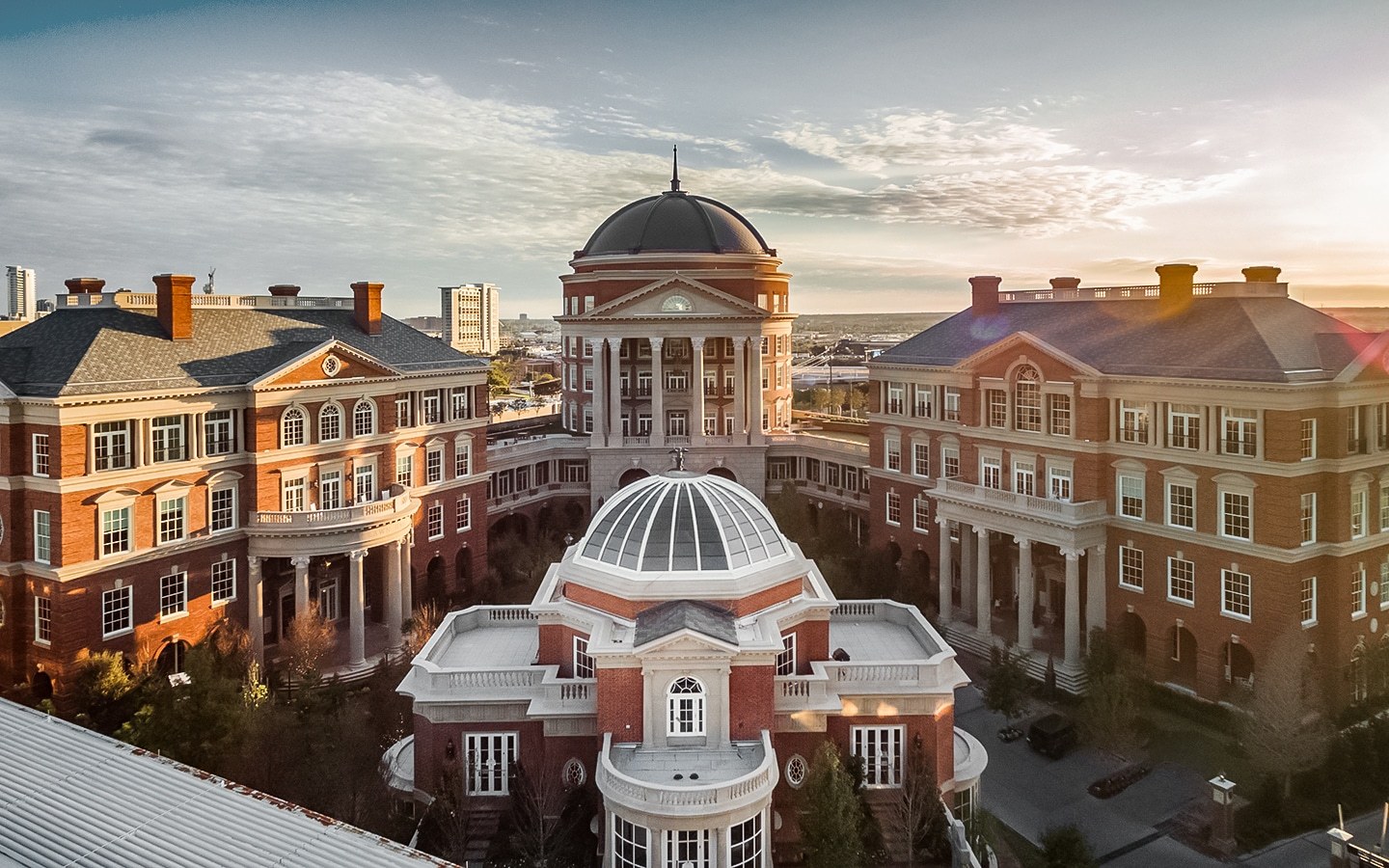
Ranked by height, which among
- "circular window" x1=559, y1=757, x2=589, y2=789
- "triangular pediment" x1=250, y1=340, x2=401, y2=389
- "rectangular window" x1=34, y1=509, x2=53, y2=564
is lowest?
"circular window" x1=559, y1=757, x2=589, y2=789

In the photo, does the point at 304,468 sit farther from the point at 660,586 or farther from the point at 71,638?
the point at 660,586

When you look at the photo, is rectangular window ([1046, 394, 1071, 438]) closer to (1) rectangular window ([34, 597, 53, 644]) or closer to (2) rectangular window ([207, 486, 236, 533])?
(2) rectangular window ([207, 486, 236, 533])

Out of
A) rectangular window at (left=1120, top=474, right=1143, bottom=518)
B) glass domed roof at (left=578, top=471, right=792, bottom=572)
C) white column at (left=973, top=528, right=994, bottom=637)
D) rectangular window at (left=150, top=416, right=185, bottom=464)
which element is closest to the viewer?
glass domed roof at (left=578, top=471, right=792, bottom=572)

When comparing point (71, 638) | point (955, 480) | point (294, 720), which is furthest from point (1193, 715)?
point (71, 638)

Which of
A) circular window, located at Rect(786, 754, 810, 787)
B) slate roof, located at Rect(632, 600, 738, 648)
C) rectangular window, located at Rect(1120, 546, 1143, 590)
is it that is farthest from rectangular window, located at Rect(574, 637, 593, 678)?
rectangular window, located at Rect(1120, 546, 1143, 590)

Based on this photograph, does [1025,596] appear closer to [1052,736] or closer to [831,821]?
[1052,736]

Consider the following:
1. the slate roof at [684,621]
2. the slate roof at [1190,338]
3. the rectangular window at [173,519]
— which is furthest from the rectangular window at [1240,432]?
the rectangular window at [173,519]

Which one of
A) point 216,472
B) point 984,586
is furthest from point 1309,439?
point 216,472
